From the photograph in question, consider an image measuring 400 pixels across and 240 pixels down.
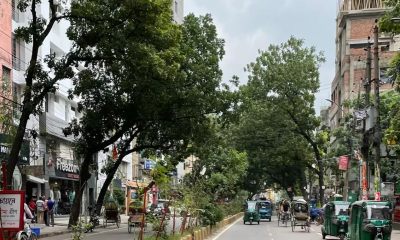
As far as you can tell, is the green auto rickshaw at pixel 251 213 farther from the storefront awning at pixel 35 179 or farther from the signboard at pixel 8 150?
the signboard at pixel 8 150

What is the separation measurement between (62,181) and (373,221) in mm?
32292

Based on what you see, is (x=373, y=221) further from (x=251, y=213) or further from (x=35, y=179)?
(x=251, y=213)

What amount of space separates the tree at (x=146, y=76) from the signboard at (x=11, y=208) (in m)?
7.52

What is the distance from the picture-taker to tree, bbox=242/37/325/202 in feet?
174

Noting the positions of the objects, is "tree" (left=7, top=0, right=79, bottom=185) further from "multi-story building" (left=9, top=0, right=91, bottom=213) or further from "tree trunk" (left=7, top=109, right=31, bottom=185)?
"multi-story building" (left=9, top=0, right=91, bottom=213)

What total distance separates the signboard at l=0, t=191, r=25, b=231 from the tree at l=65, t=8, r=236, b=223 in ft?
24.7

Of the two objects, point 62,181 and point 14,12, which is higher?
point 14,12

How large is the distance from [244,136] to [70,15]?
37.9m

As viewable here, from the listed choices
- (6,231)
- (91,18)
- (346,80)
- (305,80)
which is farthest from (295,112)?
(6,231)

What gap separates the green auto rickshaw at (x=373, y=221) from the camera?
1895 cm

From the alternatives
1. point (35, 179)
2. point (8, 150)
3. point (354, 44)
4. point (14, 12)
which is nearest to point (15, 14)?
point (14, 12)

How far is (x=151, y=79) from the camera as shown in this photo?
937 inches

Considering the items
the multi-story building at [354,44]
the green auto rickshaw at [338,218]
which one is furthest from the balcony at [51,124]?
the multi-story building at [354,44]

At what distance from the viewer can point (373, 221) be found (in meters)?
19.1
